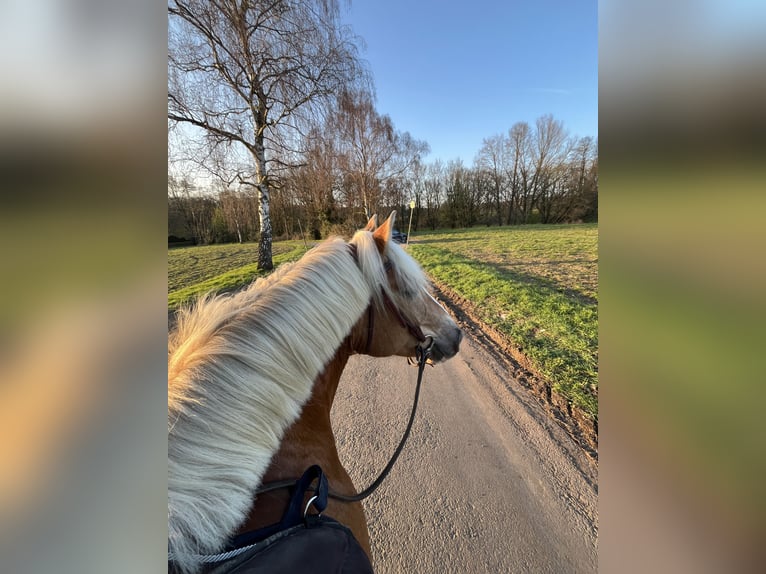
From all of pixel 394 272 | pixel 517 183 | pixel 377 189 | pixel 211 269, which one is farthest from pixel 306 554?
pixel 517 183

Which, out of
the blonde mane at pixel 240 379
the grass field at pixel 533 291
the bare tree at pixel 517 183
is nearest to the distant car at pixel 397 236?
the blonde mane at pixel 240 379

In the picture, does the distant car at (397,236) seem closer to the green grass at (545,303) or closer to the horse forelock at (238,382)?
the horse forelock at (238,382)

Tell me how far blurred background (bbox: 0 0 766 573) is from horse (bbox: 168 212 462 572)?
54 centimetres

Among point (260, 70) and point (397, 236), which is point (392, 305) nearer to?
point (397, 236)

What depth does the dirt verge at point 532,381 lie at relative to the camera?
9.46 feet

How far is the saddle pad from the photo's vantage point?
0.88 meters

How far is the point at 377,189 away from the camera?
20.5 meters

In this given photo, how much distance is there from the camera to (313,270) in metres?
1.56
